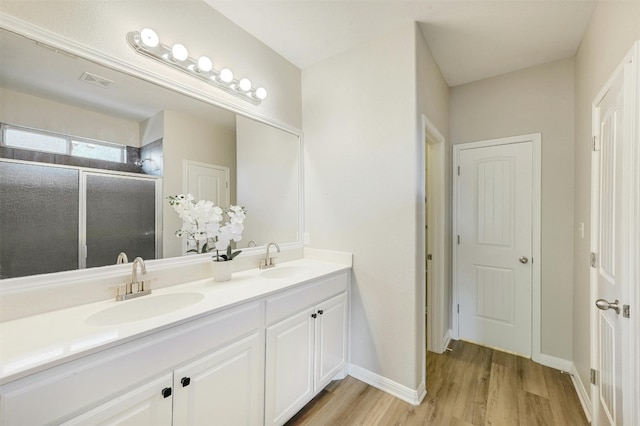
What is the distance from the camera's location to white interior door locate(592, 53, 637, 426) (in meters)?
1.13

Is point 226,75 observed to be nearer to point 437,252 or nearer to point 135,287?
point 135,287

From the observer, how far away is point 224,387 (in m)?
1.21

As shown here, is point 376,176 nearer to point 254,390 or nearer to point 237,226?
point 237,226

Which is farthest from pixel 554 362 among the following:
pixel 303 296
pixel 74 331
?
pixel 74 331

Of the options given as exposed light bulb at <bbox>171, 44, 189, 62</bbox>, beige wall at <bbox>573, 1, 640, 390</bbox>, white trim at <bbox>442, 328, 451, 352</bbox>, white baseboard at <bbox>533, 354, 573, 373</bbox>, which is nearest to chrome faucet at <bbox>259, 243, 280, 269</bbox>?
exposed light bulb at <bbox>171, 44, 189, 62</bbox>

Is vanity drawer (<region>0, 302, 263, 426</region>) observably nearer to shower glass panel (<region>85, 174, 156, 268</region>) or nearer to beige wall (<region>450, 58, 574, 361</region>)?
shower glass panel (<region>85, 174, 156, 268</region>)

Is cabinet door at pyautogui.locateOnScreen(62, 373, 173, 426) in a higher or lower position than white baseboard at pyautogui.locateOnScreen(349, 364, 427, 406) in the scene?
higher

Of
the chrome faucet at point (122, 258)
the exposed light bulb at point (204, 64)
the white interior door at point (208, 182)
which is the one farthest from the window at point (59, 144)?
the exposed light bulb at point (204, 64)

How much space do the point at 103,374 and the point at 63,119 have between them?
114 cm

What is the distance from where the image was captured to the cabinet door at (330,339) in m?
1.76

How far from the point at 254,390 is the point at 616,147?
2.19 meters

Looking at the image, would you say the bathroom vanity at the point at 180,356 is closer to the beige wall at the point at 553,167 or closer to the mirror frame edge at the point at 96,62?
the mirror frame edge at the point at 96,62

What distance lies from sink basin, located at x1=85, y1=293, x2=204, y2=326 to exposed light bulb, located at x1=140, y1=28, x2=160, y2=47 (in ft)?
4.34

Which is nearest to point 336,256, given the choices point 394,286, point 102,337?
point 394,286
